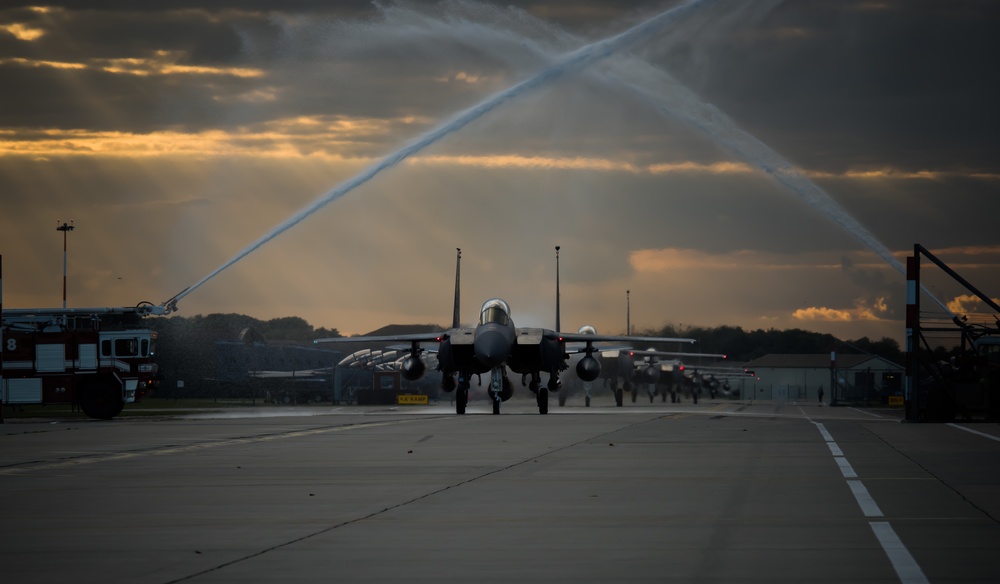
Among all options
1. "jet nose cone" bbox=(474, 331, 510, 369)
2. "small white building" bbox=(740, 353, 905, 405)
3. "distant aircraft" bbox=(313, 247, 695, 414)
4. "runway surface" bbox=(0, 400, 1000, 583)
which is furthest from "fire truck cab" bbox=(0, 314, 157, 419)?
"small white building" bbox=(740, 353, 905, 405)

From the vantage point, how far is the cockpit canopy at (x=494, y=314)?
50500 millimetres

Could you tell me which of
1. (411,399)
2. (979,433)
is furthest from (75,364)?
(411,399)

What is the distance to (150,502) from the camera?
16.5 meters

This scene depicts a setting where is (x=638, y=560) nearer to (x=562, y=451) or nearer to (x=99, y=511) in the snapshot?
(x=99, y=511)

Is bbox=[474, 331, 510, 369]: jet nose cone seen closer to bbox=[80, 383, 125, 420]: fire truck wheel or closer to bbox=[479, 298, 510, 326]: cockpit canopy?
bbox=[479, 298, 510, 326]: cockpit canopy

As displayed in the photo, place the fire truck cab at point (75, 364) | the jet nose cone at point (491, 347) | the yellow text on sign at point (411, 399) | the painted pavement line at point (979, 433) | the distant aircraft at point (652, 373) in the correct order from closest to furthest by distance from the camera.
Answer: the painted pavement line at point (979, 433)
the jet nose cone at point (491, 347)
the fire truck cab at point (75, 364)
the yellow text on sign at point (411, 399)
the distant aircraft at point (652, 373)

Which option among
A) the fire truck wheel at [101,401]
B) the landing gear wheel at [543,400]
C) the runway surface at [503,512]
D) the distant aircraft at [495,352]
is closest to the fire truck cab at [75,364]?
the fire truck wheel at [101,401]

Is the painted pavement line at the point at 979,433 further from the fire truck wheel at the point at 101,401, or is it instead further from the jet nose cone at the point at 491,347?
the fire truck wheel at the point at 101,401

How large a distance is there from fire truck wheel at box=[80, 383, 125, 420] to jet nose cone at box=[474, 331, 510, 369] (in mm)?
15601

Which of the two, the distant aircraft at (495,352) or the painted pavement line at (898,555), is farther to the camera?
the distant aircraft at (495,352)

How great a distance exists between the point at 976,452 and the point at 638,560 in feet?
59.3

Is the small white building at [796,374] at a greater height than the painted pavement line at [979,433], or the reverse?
the painted pavement line at [979,433]

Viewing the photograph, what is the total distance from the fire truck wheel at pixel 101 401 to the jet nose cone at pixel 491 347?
1560 centimetres

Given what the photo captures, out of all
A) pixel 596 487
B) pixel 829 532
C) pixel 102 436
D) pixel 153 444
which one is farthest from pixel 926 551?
pixel 102 436
